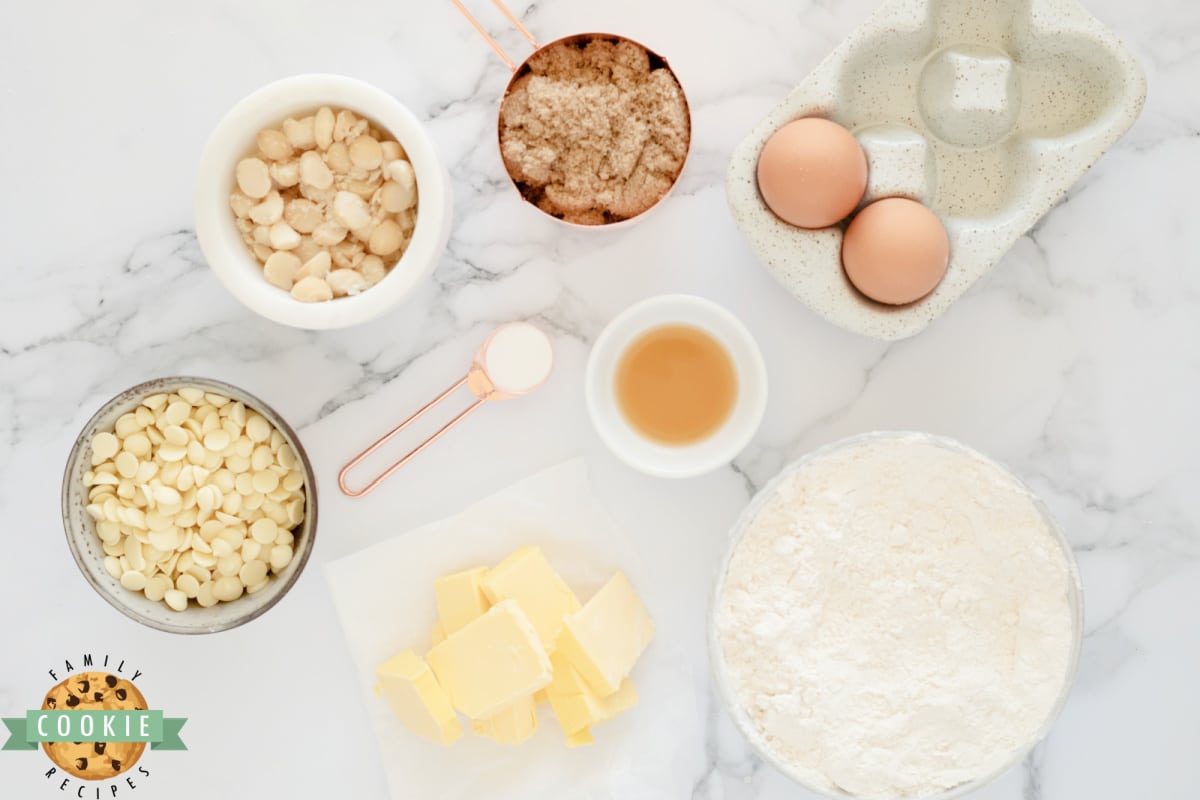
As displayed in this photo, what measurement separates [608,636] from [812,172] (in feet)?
2.00

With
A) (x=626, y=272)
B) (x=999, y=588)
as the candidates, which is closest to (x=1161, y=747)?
(x=999, y=588)

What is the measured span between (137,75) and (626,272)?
2.28 feet

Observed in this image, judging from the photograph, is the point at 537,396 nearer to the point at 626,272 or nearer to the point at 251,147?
the point at 626,272

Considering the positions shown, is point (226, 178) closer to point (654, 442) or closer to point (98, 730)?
point (654, 442)

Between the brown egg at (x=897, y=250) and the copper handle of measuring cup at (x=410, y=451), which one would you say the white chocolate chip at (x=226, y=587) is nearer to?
the copper handle of measuring cup at (x=410, y=451)

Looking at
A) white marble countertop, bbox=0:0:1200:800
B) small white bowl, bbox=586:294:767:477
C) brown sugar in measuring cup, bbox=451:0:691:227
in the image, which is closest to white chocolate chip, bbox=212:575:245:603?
white marble countertop, bbox=0:0:1200:800

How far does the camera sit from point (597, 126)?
1064 millimetres

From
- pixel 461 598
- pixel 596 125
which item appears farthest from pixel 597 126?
pixel 461 598

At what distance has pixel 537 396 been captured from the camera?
1.23 meters

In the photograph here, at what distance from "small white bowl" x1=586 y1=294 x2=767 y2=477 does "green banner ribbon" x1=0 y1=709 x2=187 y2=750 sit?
715 millimetres

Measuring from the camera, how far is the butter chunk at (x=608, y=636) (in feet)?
3.76

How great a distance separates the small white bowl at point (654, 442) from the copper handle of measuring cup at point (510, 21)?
0.35m

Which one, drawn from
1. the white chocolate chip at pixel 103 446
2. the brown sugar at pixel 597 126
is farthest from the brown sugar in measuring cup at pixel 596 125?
the white chocolate chip at pixel 103 446

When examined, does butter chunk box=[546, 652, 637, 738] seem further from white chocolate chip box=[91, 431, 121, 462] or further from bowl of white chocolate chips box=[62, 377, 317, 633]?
white chocolate chip box=[91, 431, 121, 462]
